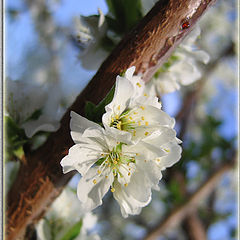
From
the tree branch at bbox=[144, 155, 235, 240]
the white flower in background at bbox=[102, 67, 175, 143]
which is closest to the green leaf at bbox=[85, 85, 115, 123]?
the white flower in background at bbox=[102, 67, 175, 143]

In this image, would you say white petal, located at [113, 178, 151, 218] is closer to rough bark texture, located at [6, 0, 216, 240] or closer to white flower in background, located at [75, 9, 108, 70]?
rough bark texture, located at [6, 0, 216, 240]

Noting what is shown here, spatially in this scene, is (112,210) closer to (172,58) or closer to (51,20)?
(51,20)

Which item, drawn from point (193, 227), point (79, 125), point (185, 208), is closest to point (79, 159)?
point (79, 125)

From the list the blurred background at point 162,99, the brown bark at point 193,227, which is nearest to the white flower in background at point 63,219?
the blurred background at point 162,99

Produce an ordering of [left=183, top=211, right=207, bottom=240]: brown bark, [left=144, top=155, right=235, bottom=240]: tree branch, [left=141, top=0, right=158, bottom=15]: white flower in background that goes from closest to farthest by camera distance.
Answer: [left=141, top=0, right=158, bottom=15]: white flower in background
[left=144, top=155, right=235, bottom=240]: tree branch
[left=183, top=211, right=207, bottom=240]: brown bark

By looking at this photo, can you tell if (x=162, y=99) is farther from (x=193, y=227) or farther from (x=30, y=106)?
(x=193, y=227)

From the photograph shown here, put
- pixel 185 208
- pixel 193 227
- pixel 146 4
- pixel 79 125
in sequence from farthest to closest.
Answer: pixel 193 227 < pixel 185 208 < pixel 146 4 < pixel 79 125

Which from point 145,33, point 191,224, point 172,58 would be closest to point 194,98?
point 191,224

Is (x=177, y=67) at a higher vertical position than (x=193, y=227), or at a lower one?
higher
